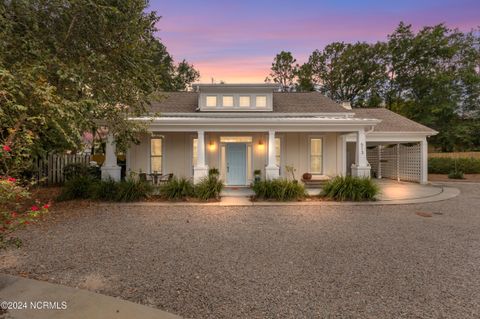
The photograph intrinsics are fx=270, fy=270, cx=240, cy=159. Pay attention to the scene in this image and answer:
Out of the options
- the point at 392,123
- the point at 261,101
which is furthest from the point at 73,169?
the point at 392,123

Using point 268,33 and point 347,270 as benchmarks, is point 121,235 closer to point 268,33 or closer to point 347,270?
point 347,270

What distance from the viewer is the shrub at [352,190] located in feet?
31.7

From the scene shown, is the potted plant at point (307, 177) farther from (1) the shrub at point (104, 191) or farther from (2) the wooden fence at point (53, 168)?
(2) the wooden fence at point (53, 168)

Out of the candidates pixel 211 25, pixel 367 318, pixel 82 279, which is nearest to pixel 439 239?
pixel 367 318

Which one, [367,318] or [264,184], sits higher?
[264,184]

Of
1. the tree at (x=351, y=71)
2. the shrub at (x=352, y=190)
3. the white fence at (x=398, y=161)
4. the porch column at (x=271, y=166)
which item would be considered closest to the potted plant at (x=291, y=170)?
the porch column at (x=271, y=166)

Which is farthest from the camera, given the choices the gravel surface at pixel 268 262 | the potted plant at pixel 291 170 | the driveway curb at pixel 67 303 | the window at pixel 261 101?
the window at pixel 261 101

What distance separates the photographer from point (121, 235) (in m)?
5.78

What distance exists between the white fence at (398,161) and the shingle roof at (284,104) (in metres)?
4.97

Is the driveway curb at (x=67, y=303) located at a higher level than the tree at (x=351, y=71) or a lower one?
lower

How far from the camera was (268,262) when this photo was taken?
14.0ft

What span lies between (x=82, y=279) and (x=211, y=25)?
48.8 feet

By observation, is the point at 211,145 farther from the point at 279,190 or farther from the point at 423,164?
the point at 423,164

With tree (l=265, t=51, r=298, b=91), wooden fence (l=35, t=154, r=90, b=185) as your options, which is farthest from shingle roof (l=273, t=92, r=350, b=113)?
tree (l=265, t=51, r=298, b=91)
